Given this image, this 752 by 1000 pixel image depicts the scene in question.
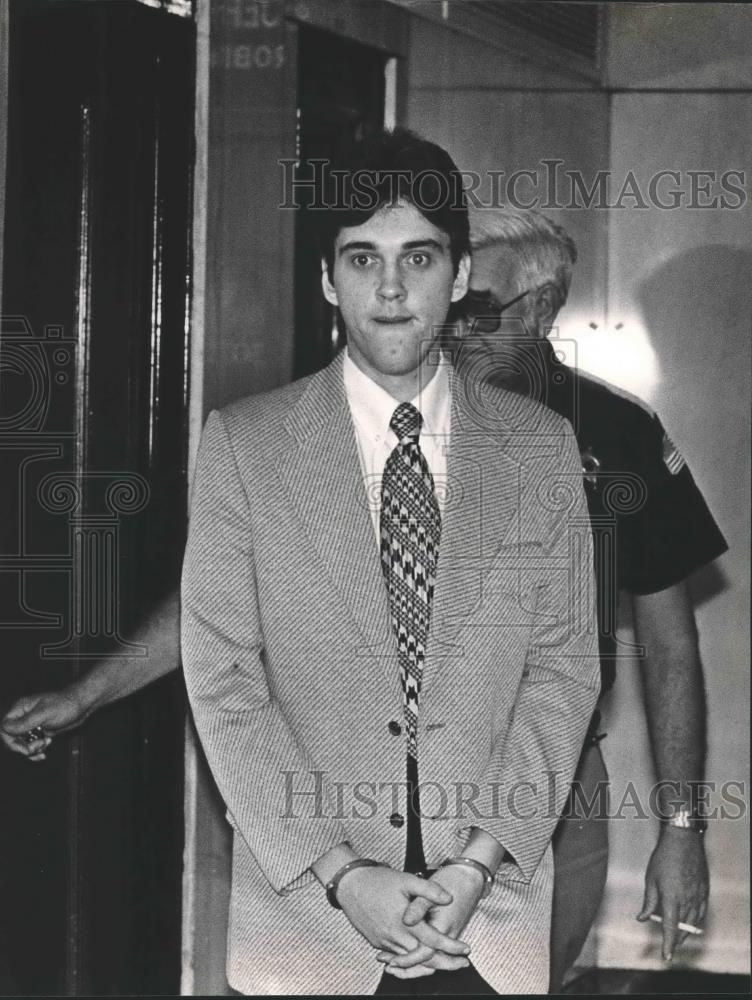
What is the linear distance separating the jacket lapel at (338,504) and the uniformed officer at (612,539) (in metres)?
0.31

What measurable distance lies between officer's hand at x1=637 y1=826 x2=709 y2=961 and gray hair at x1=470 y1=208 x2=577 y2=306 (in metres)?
1.08

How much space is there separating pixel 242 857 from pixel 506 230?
1268 millimetres

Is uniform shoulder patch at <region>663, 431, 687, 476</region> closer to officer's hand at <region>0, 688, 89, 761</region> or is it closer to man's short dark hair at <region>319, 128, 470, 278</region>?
man's short dark hair at <region>319, 128, 470, 278</region>

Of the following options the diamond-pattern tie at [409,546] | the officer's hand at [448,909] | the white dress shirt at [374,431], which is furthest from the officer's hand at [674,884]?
the white dress shirt at [374,431]

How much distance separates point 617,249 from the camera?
302 centimetres

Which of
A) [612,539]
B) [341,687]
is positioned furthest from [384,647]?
[612,539]

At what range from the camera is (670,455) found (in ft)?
9.86

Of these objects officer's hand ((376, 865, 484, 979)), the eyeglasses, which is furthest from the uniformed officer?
officer's hand ((376, 865, 484, 979))

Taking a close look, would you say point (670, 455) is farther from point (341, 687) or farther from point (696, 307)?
point (341, 687)

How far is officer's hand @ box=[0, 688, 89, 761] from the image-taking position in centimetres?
278

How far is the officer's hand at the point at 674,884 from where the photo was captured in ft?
9.84

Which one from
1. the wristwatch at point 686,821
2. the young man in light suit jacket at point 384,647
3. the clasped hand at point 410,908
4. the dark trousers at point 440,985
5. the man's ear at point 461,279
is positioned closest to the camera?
the clasped hand at point 410,908

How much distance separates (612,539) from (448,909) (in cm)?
79

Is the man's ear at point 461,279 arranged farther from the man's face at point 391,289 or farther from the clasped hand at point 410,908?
the clasped hand at point 410,908
